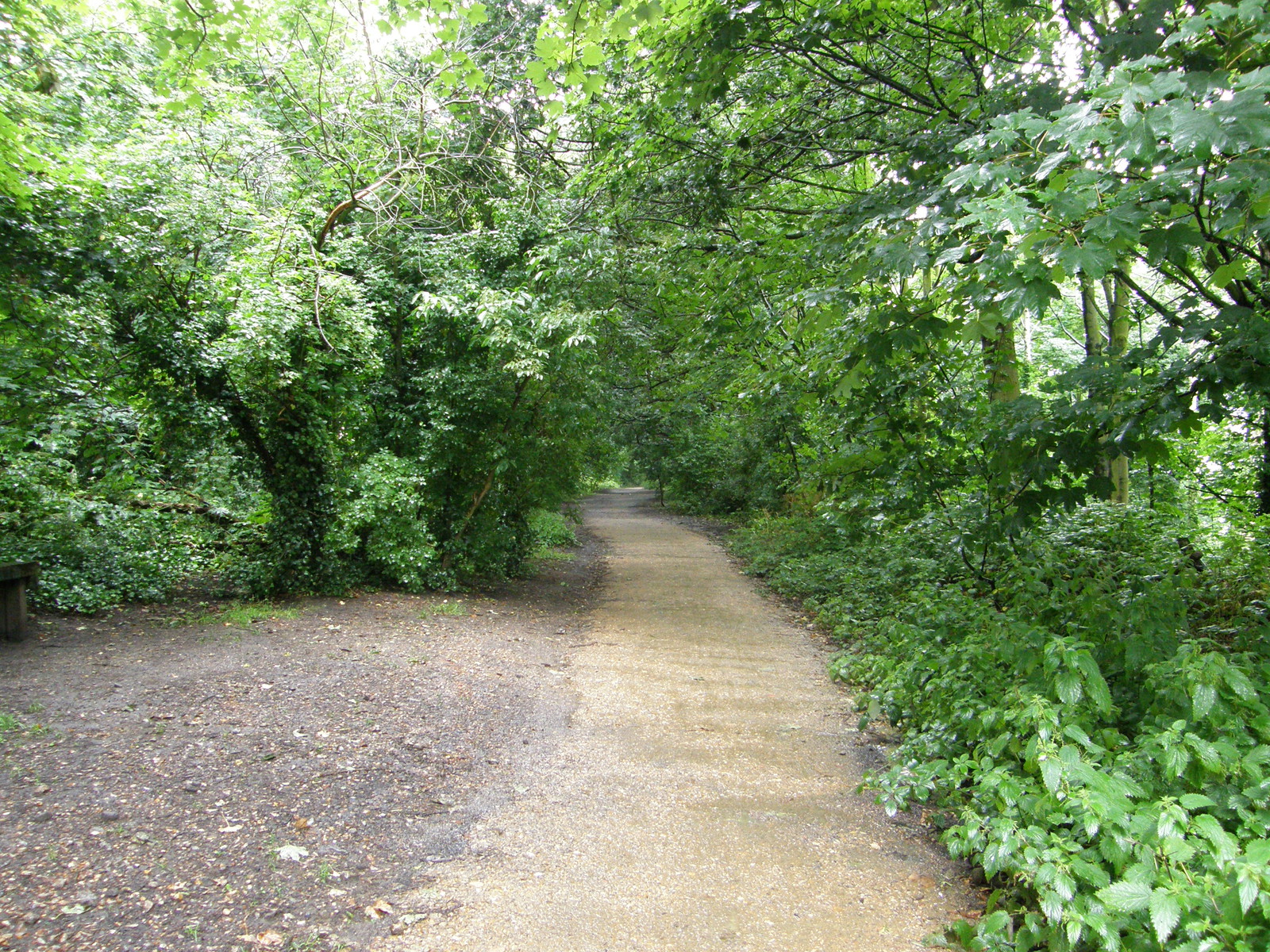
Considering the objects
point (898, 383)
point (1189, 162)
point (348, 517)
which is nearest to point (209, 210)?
point (348, 517)

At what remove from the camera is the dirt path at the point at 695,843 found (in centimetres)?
297

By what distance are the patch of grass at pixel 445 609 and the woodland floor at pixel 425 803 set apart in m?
1.04

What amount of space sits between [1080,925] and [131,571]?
8032 millimetres

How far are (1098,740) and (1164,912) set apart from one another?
103 cm

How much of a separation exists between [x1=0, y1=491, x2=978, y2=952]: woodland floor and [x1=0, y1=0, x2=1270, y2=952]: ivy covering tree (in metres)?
0.57

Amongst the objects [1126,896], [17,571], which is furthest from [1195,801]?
[17,571]

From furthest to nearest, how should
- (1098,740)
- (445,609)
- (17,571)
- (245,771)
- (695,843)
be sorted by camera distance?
(445,609) < (17,571) < (245,771) < (695,843) < (1098,740)

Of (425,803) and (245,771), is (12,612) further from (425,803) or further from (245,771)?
(425,803)

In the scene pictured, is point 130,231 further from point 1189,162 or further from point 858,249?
point 1189,162

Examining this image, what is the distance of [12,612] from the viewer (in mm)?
5762

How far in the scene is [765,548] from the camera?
1398 cm

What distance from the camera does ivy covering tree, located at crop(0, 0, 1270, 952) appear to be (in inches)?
103

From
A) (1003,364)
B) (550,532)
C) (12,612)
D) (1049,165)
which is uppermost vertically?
(1049,165)

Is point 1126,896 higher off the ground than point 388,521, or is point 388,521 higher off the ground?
point 388,521
